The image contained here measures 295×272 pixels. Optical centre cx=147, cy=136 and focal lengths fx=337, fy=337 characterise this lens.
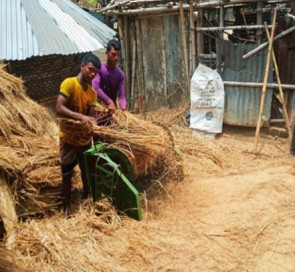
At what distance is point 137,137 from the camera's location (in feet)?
11.9

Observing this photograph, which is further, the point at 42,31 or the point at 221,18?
the point at 42,31

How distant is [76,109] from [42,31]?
147 inches

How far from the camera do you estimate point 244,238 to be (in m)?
3.30

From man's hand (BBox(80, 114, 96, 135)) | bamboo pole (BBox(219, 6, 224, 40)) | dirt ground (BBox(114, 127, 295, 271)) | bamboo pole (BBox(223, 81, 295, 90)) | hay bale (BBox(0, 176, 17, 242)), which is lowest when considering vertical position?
dirt ground (BBox(114, 127, 295, 271))

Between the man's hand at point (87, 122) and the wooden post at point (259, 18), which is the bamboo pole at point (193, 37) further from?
the man's hand at point (87, 122)

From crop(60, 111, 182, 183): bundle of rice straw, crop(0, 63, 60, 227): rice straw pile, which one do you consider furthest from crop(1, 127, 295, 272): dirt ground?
crop(60, 111, 182, 183): bundle of rice straw

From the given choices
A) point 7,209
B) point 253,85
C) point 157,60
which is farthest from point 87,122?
point 157,60

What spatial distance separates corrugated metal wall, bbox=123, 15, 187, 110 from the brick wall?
6.93 feet

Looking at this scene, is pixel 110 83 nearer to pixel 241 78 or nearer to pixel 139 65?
pixel 241 78

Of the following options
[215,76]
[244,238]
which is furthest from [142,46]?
[244,238]

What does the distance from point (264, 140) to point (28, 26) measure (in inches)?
→ 196

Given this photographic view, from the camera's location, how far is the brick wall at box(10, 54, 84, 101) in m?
7.70

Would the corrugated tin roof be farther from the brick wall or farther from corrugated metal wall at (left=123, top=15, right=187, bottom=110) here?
the brick wall

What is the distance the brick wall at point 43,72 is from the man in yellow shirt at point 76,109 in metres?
4.33
